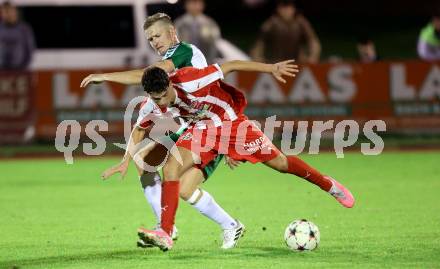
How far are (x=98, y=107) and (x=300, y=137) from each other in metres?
3.28

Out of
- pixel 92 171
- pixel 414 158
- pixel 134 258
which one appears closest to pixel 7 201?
pixel 92 171

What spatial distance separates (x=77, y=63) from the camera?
1947 cm

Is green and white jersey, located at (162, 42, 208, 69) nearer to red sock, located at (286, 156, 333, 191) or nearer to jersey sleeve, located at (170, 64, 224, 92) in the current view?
jersey sleeve, located at (170, 64, 224, 92)

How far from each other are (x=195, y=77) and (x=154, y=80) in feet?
1.78

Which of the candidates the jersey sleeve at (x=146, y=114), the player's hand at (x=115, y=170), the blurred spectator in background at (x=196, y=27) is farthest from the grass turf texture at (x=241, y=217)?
the blurred spectator in background at (x=196, y=27)

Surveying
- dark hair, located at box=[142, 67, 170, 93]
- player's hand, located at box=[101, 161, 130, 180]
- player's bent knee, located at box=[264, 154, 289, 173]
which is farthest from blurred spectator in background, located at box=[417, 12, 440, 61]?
dark hair, located at box=[142, 67, 170, 93]

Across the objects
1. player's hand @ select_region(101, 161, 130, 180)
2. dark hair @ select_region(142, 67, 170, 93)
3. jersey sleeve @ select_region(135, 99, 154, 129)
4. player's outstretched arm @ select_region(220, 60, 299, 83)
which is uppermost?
player's outstretched arm @ select_region(220, 60, 299, 83)

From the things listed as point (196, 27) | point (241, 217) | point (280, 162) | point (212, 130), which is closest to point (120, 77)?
point (212, 130)

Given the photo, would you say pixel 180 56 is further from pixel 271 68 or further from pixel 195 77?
pixel 271 68

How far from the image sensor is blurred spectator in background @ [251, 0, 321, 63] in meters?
18.3

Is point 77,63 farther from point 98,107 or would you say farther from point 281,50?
point 281,50

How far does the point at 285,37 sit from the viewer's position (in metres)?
18.3

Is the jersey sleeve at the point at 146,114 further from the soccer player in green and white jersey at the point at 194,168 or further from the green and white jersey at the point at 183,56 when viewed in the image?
the green and white jersey at the point at 183,56

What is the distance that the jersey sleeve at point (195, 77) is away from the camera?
881 cm
